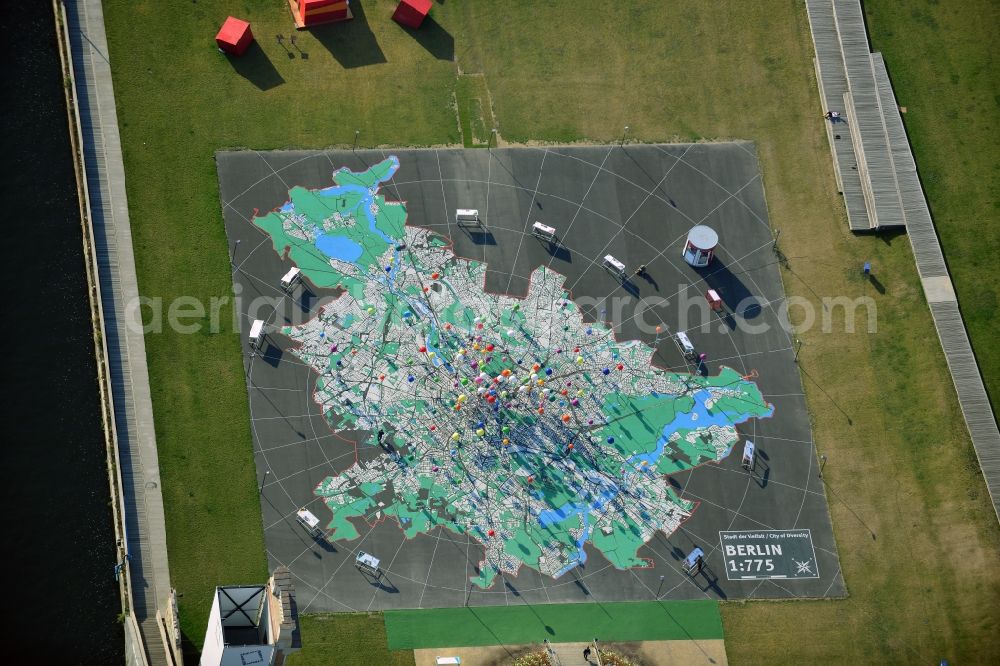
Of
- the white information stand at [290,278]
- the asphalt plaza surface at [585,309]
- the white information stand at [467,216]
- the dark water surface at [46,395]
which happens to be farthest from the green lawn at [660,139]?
the white information stand at [467,216]

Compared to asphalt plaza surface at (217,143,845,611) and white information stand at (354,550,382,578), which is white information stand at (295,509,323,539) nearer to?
asphalt plaza surface at (217,143,845,611)

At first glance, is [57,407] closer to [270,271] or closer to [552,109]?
[270,271]

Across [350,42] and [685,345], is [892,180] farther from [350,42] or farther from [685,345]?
[350,42]

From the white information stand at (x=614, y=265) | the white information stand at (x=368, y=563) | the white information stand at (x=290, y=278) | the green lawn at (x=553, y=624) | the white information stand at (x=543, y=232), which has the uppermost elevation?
the white information stand at (x=543, y=232)

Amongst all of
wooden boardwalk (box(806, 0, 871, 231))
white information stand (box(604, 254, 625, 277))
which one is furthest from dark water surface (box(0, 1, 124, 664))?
wooden boardwalk (box(806, 0, 871, 231))

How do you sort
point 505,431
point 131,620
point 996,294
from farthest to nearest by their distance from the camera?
1. point 996,294
2. point 505,431
3. point 131,620

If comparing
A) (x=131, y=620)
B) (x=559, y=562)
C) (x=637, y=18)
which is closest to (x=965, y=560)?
(x=559, y=562)

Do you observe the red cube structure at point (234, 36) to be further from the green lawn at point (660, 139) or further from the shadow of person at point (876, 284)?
the shadow of person at point (876, 284)
